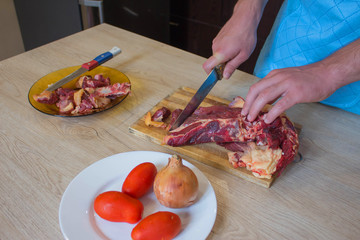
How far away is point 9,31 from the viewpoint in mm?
3088

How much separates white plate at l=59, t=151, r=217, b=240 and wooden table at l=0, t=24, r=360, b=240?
61 millimetres

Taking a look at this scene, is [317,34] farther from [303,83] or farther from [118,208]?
[118,208]

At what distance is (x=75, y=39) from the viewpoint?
1.76 metres

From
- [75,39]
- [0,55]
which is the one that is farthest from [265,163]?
[0,55]

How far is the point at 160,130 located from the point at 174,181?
0.37 meters

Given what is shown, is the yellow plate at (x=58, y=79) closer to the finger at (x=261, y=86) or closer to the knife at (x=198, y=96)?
the knife at (x=198, y=96)

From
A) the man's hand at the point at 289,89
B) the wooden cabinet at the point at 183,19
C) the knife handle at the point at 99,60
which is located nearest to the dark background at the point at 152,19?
the wooden cabinet at the point at 183,19

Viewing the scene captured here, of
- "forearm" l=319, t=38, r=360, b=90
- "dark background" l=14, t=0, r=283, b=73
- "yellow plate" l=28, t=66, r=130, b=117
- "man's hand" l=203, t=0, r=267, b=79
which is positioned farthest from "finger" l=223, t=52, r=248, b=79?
"dark background" l=14, t=0, r=283, b=73

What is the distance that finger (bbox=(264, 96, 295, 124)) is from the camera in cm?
95

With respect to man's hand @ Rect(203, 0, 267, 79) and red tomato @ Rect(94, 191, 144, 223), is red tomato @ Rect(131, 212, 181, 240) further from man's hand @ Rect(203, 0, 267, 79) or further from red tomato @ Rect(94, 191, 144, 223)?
man's hand @ Rect(203, 0, 267, 79)

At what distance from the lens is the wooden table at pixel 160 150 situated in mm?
833

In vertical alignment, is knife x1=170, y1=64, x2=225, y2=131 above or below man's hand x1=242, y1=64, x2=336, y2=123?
below

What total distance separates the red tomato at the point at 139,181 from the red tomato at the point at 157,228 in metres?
0.12

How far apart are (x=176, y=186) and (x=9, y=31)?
10.0 ft
